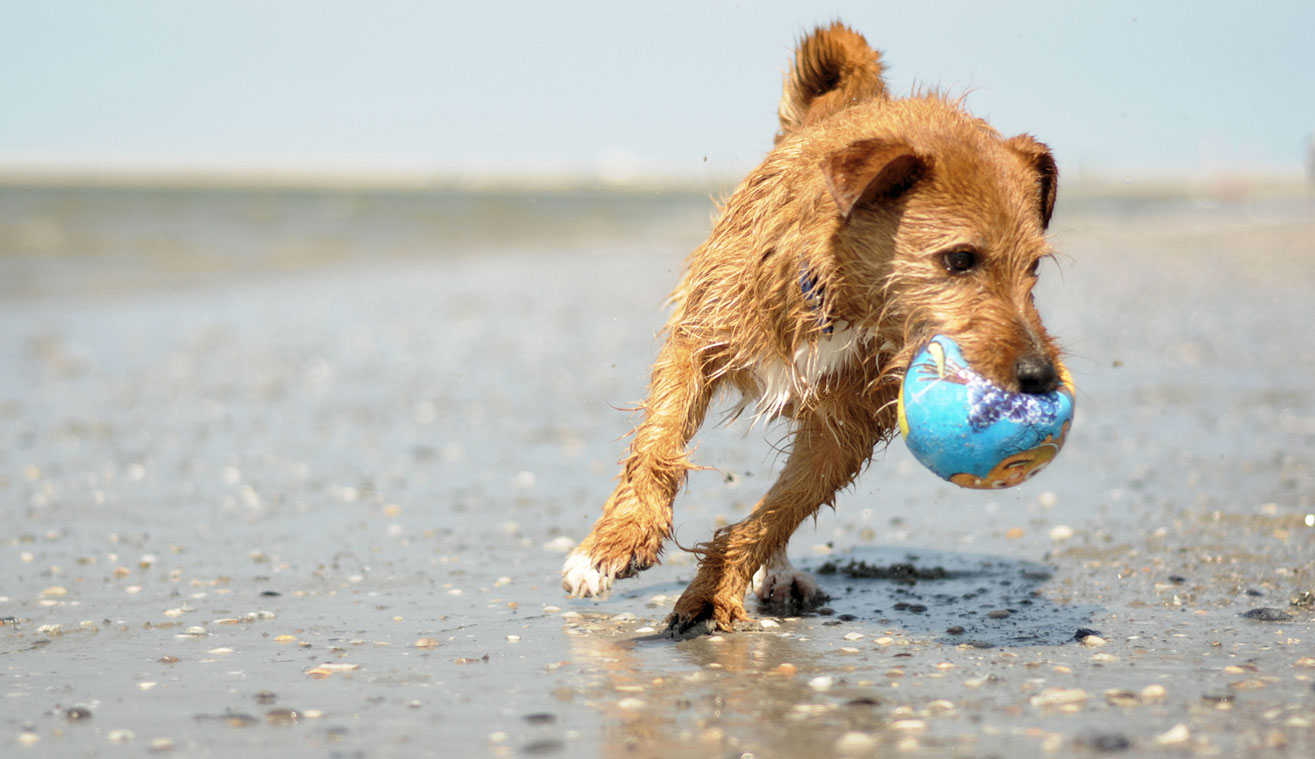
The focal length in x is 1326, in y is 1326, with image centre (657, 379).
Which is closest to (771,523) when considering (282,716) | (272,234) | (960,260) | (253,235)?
(960,260)

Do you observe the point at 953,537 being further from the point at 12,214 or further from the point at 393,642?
the point at 12,214

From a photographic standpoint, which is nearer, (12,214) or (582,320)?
(582,320)


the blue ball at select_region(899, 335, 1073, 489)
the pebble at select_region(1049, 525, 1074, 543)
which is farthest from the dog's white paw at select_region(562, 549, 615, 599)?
the pebble at select_region(1049, 525, 1074, 543)

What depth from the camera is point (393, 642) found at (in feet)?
15.0

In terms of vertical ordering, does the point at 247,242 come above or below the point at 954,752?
above

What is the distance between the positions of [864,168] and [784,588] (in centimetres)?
192

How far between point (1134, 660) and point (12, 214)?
115 feet

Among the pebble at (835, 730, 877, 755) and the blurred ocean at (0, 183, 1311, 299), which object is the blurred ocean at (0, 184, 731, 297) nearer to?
the blurred ocean at (0, 183, 1311, 299)

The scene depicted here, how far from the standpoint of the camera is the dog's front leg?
15.5 feet

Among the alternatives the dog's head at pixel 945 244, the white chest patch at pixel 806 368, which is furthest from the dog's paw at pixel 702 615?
the dog's head at pixel 945 244

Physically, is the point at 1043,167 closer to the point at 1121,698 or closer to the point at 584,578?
the point at 1121,698

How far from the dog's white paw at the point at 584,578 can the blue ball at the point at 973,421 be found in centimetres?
110

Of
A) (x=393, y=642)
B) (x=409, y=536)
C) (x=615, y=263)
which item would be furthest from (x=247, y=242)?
(x=393, y=642)

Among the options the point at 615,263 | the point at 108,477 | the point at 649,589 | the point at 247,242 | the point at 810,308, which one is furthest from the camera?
the point at 247,242
